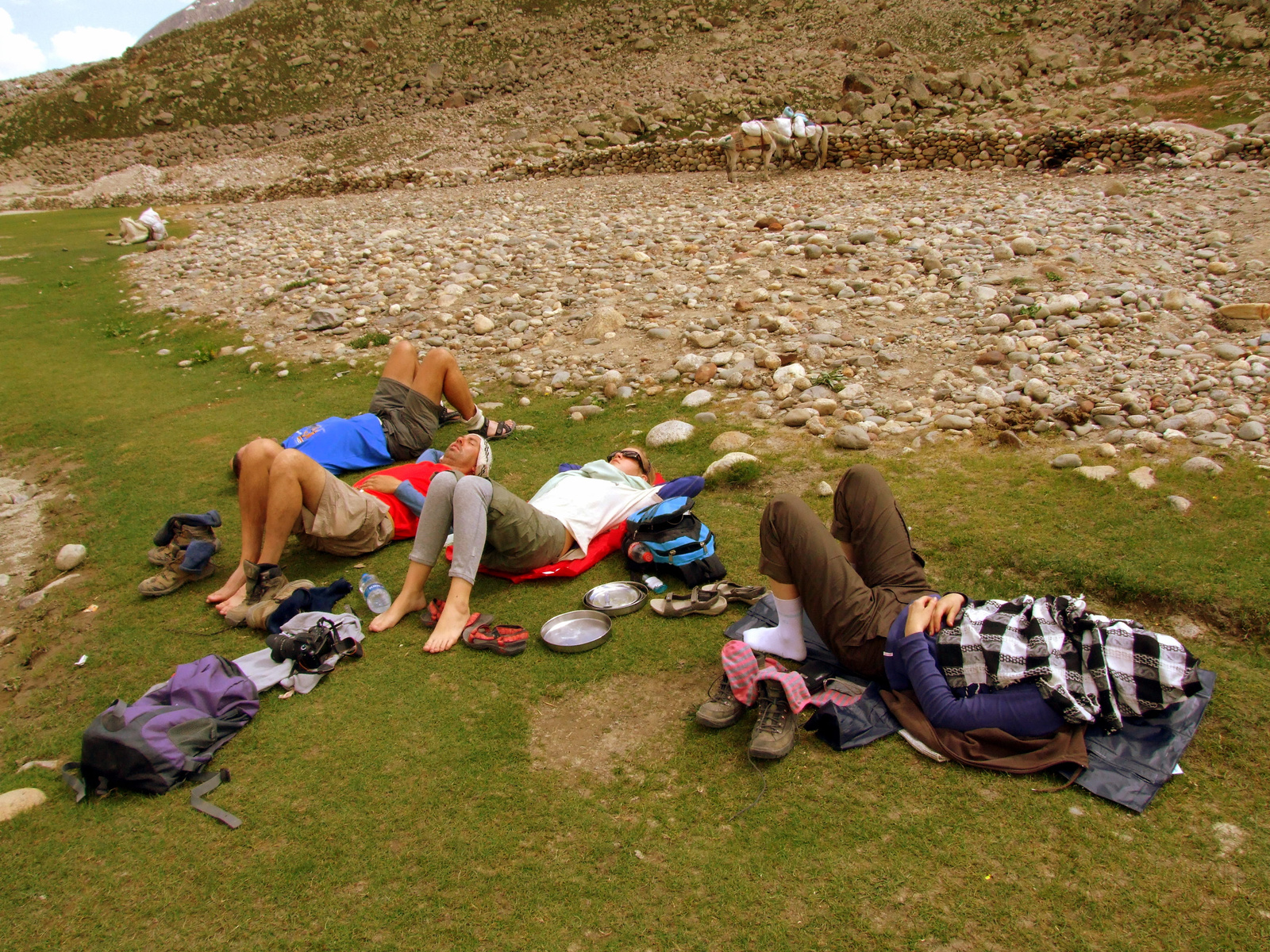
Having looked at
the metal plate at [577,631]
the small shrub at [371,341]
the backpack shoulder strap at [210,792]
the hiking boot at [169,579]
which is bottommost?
the metal plate at [577,631]

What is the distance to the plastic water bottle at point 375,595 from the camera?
4.72 meters

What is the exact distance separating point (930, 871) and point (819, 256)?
8465mm

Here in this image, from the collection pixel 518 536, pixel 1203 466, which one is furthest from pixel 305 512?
pixel 1203 466

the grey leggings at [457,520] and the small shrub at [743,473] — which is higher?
the grey leggings at [457,520]

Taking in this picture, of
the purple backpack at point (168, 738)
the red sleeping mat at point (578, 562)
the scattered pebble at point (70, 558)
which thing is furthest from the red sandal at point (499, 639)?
the scattered pebble at point (70, 558)

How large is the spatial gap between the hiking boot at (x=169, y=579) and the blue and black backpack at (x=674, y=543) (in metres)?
2.88

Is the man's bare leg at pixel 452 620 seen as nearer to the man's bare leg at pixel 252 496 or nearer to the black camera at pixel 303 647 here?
the black camera at pixel 303 647

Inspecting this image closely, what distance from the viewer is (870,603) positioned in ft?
11.8

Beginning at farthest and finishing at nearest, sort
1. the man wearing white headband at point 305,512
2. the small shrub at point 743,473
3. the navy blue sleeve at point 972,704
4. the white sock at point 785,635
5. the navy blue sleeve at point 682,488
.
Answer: the small shrub at point 743,473, the navy blue sleeve at point 682,488, the man wearing white headband at point 305,512, the white sock at point 785,635, the navy blue sleeve at point 972,704

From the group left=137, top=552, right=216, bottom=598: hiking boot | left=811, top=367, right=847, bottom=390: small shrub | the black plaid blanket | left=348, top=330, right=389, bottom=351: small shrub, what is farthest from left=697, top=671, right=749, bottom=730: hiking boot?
left=348, top=330, right=389, bottom=351: small shrub

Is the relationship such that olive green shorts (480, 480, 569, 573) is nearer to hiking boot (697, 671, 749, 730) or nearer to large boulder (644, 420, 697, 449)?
hiking boot (697, 671, 749, 730)

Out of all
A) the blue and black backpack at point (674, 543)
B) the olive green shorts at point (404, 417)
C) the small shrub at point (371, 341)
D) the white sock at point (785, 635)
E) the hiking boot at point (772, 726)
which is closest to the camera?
the hiking boot at point (772, 726)

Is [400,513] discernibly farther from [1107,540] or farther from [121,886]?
[1107,540]

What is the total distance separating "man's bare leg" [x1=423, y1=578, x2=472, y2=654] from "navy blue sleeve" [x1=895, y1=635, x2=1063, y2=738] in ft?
7.80
